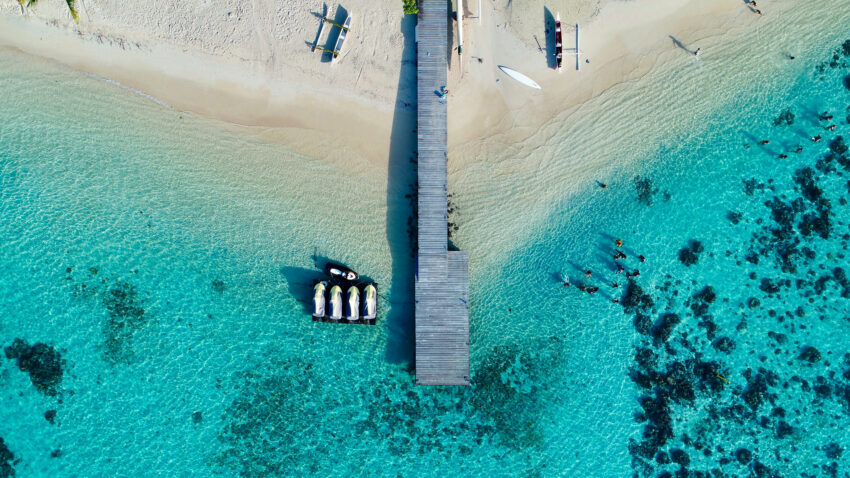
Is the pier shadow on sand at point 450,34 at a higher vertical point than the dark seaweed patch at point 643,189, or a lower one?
higher

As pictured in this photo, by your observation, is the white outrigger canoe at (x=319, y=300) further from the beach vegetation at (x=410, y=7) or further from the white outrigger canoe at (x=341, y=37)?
the beach vegetation at (x=410, y=7)

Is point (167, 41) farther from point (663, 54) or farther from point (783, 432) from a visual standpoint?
point (783, 432)

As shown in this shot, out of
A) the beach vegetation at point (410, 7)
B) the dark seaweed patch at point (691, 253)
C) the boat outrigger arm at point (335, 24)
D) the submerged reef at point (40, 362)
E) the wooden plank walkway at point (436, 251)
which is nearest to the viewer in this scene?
the beach vegetation at point (410, 7)

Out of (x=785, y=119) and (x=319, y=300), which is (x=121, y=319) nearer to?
(x=319, y=300)

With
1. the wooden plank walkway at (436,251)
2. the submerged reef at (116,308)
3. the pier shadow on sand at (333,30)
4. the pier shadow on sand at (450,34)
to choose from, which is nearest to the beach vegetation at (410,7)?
the wooden plank walkway at (436,251)

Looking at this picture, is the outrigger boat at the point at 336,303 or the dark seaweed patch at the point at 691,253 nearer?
the outrigger boat at the point at 336,303

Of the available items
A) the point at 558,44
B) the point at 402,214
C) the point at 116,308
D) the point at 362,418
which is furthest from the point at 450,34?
the point at 116,308
